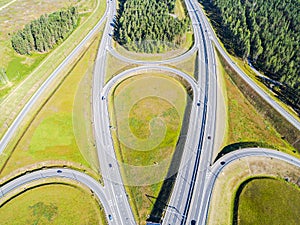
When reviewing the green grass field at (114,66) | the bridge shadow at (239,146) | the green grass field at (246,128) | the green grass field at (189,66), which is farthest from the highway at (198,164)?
the green grass field at (114,66)

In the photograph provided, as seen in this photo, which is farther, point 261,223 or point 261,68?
point 261,68

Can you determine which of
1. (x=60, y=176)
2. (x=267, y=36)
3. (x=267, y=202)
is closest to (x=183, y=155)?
(x=267, y=202)

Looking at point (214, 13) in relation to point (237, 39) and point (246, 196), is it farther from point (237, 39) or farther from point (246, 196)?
point (246, 196)

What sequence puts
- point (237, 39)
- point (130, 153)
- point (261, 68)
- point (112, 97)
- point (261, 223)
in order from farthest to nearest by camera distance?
point (237, 39), point (261, 68), point (112, 97), point (130, 153), point (261, 223)

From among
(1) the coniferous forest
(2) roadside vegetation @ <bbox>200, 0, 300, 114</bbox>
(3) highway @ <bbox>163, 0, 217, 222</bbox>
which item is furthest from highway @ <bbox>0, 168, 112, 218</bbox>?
(2) roadside vegetation @ <bbox>200, 0, 300, 114</bbox>

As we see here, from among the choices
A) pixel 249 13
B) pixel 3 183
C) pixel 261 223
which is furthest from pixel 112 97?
pixel 249 13

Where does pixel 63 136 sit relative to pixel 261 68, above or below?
below

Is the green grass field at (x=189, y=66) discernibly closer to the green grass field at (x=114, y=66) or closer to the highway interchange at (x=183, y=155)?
the highway interchange at (x=183, y=155)

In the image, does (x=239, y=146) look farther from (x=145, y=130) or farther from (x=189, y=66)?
(x=189, y=66)
